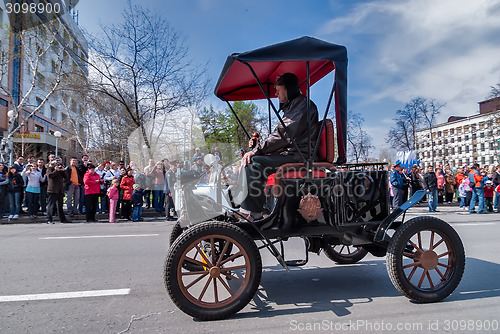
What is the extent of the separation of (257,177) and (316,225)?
29.7 inches

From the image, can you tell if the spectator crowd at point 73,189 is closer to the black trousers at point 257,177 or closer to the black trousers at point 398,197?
the black trousers at point 257,177

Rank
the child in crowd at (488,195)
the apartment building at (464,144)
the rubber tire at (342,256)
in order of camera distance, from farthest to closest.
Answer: the apartment building at (464,144), the child in crowd at (488,195), the rubber tire at (342,256)

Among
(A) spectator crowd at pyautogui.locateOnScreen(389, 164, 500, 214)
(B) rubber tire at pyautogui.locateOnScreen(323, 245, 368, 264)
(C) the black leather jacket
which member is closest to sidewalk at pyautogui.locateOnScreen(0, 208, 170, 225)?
(A) spectator crowd at pyautogui.locateOnScreen(389, 164, 500, 214)

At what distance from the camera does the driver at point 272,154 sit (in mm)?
3543

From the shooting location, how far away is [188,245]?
3012mm

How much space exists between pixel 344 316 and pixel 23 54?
2138 cm

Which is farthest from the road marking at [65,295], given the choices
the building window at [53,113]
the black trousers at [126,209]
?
the building window at [53,113]

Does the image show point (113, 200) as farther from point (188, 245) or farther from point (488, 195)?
point (488, 195)

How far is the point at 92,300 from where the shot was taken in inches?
141

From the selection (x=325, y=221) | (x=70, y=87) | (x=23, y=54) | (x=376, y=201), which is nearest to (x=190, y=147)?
(x=325, y=221)

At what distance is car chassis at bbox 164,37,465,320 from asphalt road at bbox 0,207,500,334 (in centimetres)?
25

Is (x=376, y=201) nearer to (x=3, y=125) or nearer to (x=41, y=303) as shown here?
(x=41, y=303)

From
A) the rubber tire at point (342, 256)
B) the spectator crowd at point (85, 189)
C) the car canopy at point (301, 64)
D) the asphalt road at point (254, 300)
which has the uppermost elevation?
the car canopy at point (301, 64)

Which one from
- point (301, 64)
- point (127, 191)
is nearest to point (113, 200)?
point (127, 191)
